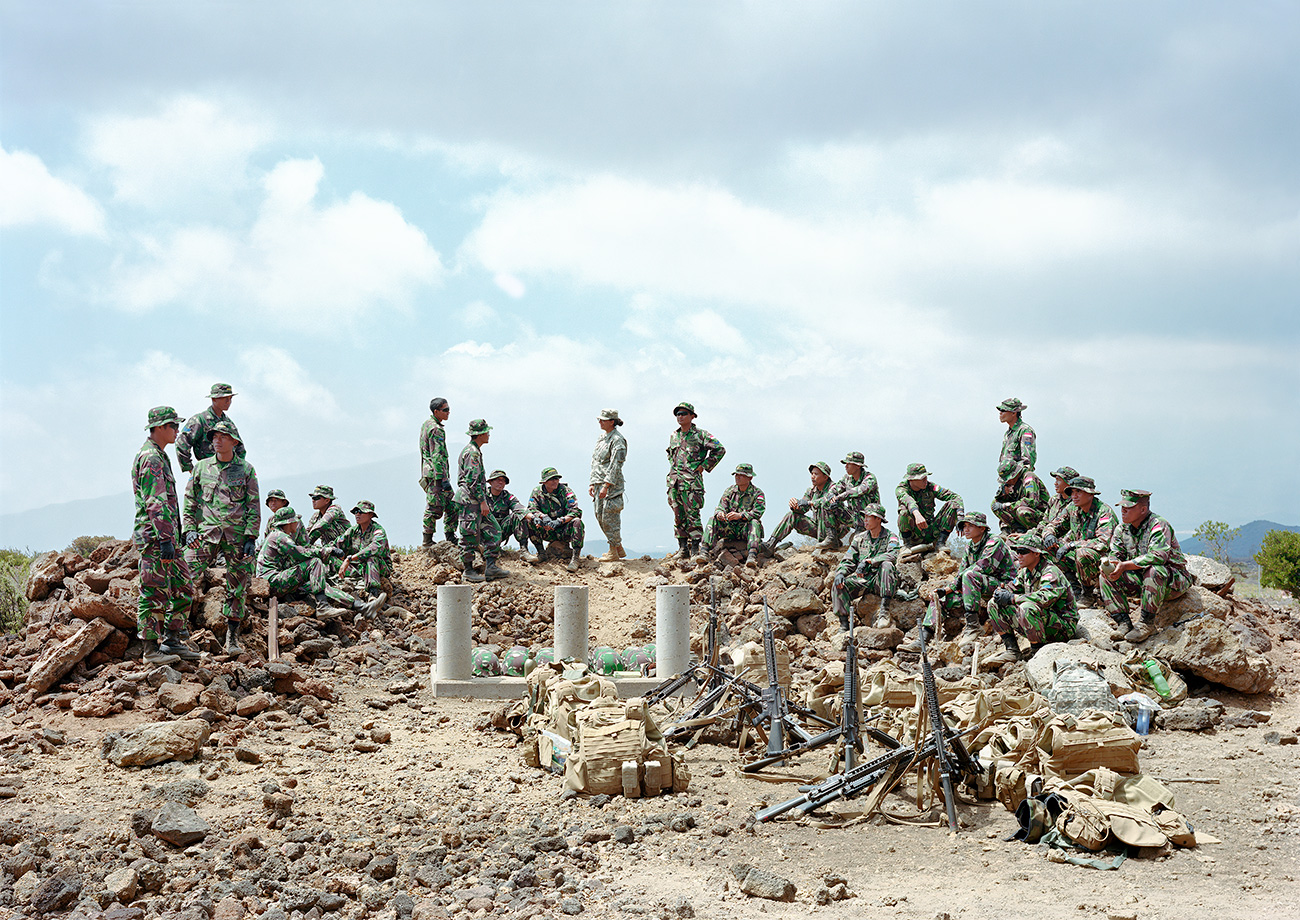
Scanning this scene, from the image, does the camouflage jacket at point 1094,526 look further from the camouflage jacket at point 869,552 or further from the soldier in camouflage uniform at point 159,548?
the soldier in camouflage uniform at point 159,548

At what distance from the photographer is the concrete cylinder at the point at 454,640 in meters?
13.0

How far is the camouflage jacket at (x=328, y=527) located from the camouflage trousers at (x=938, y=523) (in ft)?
29.5

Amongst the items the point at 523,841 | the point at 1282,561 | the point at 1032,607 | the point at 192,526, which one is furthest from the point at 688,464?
the point at 1282,561

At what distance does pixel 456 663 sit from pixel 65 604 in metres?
4.73

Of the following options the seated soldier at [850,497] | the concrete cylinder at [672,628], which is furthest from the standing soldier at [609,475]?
the concrete cylinder at [672,628]

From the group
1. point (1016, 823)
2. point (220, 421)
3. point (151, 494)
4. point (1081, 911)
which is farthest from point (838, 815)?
point (220, 421)

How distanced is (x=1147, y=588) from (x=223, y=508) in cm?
1107

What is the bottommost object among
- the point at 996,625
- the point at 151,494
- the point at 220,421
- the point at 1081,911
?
the point at 1081,911

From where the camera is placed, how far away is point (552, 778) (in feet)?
30.2

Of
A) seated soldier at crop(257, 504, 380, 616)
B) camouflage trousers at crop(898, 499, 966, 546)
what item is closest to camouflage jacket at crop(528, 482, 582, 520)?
seated soldier at crop(257, 504, 380, 616)

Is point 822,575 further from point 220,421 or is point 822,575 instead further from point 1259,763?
point 220,421

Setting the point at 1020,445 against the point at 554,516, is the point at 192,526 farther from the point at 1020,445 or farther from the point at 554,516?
the point at 1020,445

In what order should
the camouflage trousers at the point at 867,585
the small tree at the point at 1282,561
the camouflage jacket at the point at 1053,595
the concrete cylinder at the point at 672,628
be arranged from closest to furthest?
the camouflage jacket at the point at 1053,595 → the concrete cylinder at the point at 672,628 → the camouflage trousers at the point at 867,585 → the small tree at the point at 1282,561

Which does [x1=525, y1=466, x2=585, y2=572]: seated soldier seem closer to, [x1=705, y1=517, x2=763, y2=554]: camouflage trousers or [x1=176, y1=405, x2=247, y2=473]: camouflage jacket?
[x1=705, y1=517, x2=763, y2=554]: camouflage trousers
